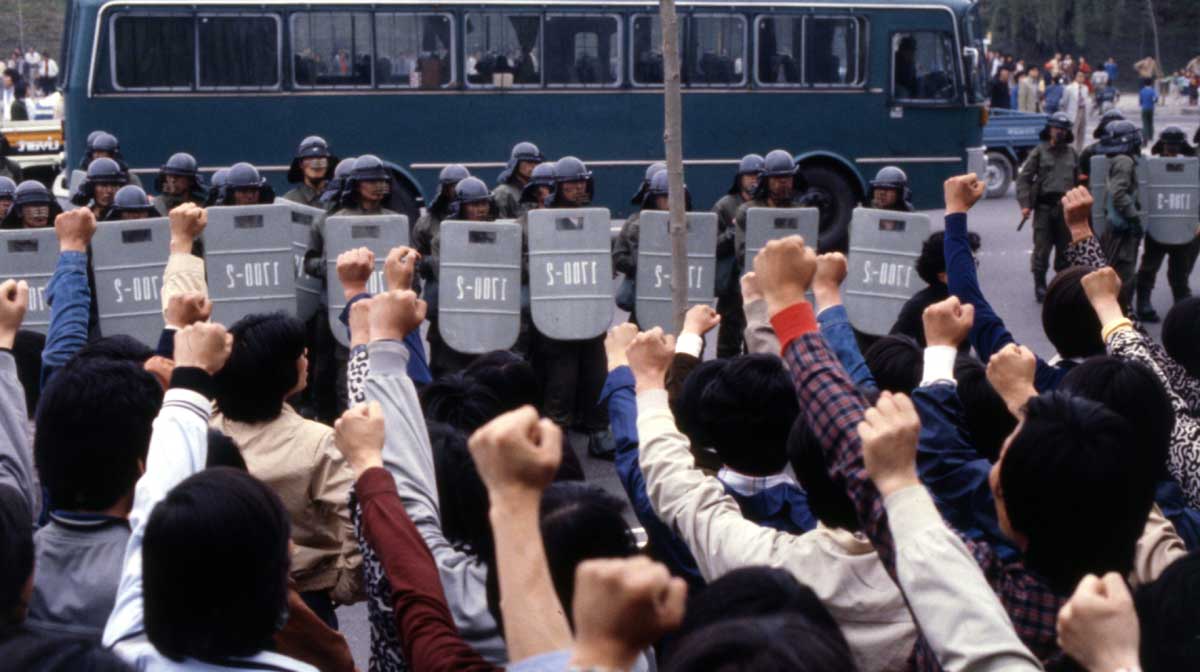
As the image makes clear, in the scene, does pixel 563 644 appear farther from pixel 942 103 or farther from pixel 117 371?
pixel 942 103

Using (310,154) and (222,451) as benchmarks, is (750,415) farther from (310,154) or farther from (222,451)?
(310,154)

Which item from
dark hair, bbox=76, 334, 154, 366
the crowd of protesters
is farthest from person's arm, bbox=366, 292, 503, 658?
dark hair, bbox=76, 334, 154, 366

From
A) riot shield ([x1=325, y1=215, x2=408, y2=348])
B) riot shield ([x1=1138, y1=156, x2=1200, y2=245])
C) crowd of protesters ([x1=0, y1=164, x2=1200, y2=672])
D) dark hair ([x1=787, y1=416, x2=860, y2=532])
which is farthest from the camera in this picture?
riot shield ([x1=1138, y1=156, x2=1200, y2=245])

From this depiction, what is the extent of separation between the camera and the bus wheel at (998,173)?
22.0m

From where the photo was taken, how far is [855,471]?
245cm

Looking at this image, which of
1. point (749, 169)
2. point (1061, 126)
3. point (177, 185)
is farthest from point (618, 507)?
point (1061, 126)

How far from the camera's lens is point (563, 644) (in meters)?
2.02

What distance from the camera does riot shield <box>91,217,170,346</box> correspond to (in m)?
7.52

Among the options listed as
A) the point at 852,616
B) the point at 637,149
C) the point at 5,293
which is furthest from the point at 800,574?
the point at 637,149

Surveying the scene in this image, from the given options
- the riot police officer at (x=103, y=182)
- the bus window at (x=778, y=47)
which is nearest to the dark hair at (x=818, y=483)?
the riot police officer at (x=103, y=182)

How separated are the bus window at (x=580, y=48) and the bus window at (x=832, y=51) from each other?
220 centimetres

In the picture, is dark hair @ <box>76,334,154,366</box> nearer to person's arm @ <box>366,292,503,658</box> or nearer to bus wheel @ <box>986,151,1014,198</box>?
person's arm @ <box>366,292,503,658</box>

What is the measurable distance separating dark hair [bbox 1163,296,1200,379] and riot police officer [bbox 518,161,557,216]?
18.1ft

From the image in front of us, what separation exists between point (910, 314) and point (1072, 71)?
3741cm
